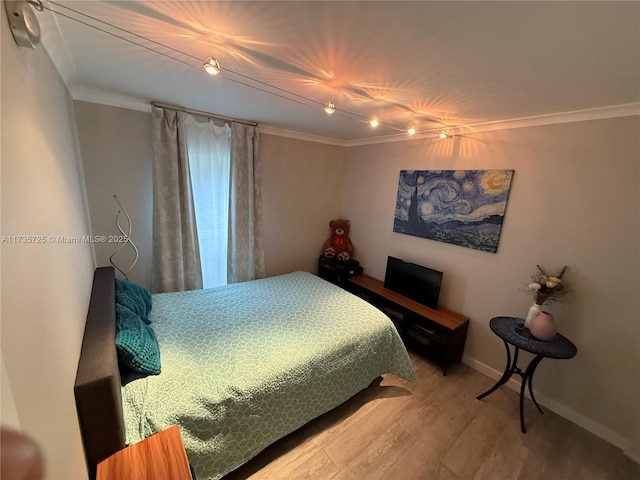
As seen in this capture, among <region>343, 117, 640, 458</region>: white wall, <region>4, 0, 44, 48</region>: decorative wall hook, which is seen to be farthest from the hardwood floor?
<region>4, 0, 44, 48</region>: decorative wall hook

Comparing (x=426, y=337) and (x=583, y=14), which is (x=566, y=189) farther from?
(x=426, y=337)

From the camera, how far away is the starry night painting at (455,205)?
89.6 inches

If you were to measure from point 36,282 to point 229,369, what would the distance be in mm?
1100

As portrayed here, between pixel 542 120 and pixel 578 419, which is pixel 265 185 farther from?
pixel 578 419

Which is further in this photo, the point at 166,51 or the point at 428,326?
the point at 428,326

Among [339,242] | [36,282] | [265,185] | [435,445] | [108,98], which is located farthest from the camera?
[339,242]

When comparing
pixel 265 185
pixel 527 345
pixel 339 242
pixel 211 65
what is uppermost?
pixel 211 65

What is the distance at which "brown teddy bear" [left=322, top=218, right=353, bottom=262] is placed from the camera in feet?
12.4

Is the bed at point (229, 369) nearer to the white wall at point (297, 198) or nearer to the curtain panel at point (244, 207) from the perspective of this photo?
the curtain panel at point (244, 207)

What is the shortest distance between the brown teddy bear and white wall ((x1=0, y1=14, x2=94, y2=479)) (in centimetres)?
293

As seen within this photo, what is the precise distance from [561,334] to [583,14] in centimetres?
215

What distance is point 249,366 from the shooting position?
1577 millimetres

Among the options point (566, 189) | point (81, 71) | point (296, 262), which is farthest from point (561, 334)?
point (81, 71)

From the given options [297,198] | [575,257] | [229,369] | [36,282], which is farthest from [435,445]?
[297,198]
